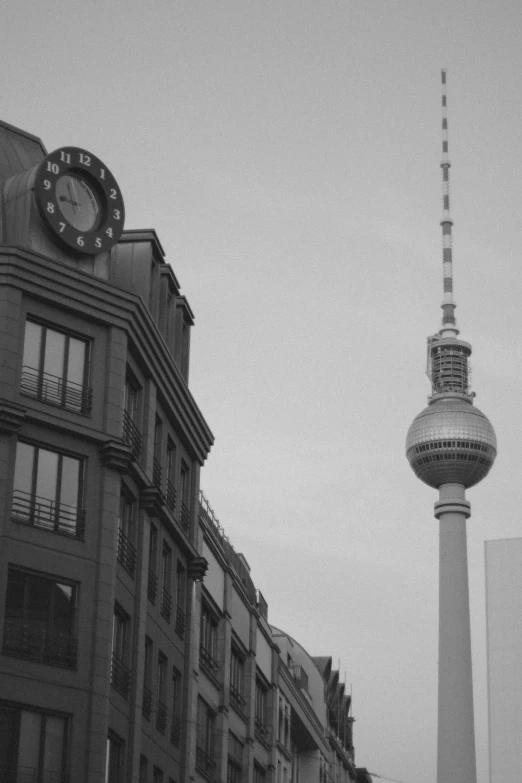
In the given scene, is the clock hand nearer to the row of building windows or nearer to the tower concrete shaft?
the row of building windows

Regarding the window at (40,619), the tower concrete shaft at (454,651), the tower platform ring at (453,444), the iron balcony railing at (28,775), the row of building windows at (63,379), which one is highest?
the tower platform ring at (453,444)

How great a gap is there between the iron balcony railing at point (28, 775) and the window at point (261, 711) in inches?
1420

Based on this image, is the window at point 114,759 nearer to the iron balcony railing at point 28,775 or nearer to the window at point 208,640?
the iron balcony railing at point 28,775

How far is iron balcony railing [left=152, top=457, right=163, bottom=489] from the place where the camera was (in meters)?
57.0

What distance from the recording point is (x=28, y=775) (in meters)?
44.8

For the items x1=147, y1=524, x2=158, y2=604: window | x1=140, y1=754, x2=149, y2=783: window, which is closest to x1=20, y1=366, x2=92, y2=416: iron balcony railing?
x1=147, y1=524, x2=158, y2=604: window

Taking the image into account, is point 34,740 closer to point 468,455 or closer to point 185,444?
point 185,444

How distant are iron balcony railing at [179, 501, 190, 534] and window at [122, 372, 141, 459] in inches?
268

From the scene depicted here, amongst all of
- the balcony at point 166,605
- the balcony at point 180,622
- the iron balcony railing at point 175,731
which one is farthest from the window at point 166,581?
the iron balcony railing at point 175,731

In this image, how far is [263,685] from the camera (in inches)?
3356

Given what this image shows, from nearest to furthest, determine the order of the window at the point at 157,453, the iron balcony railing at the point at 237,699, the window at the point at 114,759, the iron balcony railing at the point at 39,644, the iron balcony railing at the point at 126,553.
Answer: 1. the iron balcony railing at the point at 39,644
2. the window at the point at 114,759
3. the iron balcony railing at the point at 126,553
4. the window at the point at 157,453
5. the iron balcony railing at the point at 237,699

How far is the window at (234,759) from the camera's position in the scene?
243 feet

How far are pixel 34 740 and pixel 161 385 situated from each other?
1588 cm

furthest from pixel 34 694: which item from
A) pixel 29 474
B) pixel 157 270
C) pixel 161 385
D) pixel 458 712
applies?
pixel 458 712
